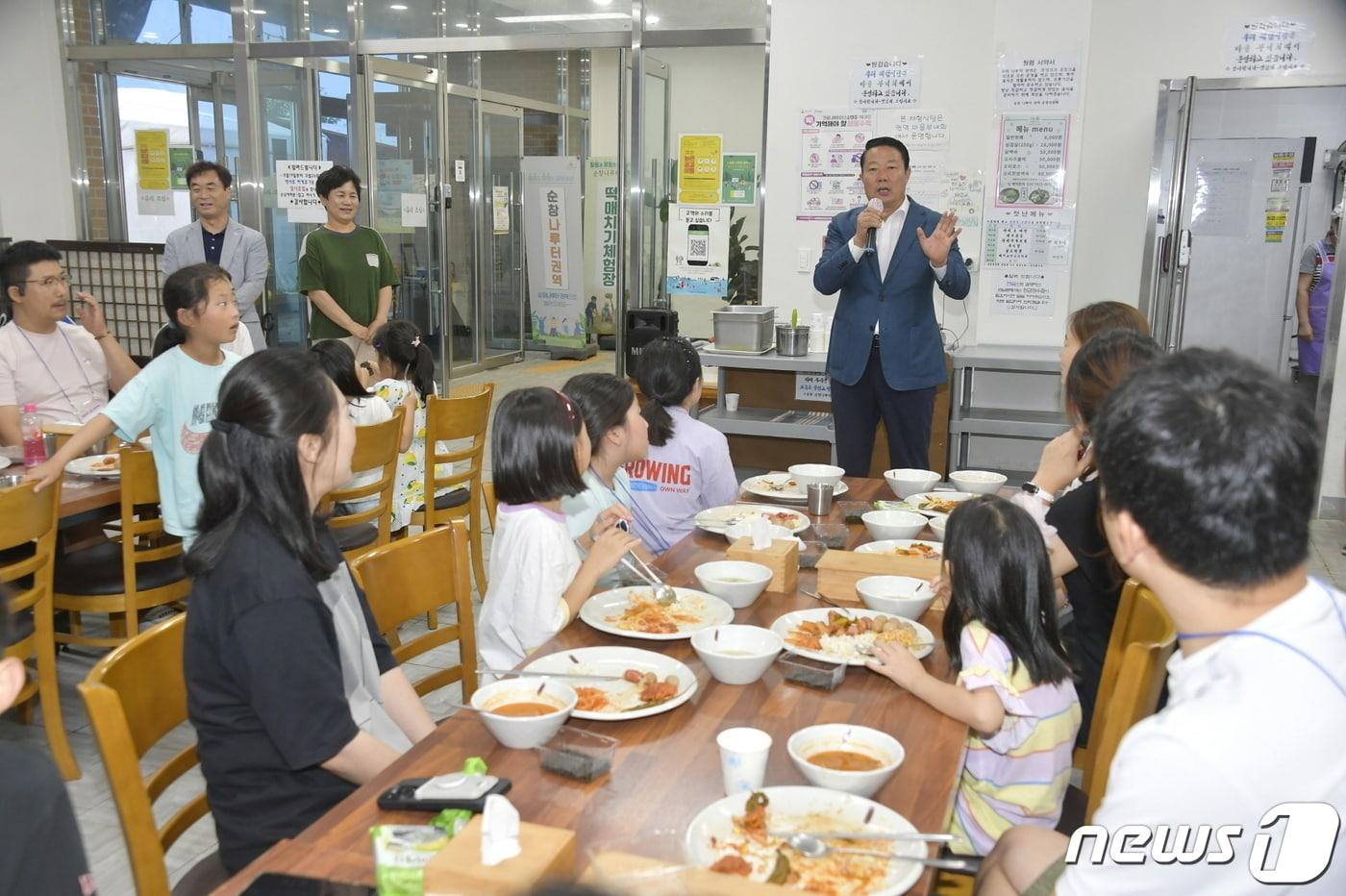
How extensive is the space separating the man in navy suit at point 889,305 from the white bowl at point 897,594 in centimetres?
228

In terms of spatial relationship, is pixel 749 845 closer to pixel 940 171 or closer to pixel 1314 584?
pixel 1314 584

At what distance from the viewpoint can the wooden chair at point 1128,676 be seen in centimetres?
155

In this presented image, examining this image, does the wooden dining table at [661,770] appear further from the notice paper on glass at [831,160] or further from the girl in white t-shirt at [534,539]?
the notice paper on glass at [831,160]

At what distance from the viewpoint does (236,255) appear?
5.37 m

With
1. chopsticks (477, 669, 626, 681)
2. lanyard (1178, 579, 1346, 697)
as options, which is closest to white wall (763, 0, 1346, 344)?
chopsticks (477, 669, 626, 681)

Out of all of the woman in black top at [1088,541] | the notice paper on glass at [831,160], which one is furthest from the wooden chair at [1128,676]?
the notice paper on glass at [831,160]

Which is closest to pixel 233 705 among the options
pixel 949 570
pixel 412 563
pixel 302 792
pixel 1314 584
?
pixel 302 792

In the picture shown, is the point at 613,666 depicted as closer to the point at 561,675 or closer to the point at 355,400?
the point at 561,675

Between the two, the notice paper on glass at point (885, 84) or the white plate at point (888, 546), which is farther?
the notice paper on glass at point (885, 84)

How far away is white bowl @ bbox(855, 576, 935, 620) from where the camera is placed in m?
2.00

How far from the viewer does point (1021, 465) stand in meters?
5.68

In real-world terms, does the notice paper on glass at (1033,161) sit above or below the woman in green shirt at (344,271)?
above

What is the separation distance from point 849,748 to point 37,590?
6.95 feet

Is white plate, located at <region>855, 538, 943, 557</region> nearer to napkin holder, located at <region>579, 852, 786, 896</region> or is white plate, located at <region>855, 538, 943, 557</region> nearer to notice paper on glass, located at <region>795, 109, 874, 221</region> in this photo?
napkin holder, located at <region>579, 852, 786, 896</region>
